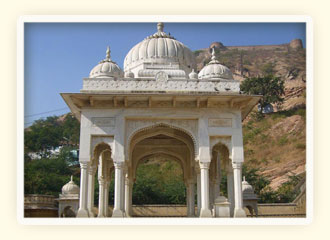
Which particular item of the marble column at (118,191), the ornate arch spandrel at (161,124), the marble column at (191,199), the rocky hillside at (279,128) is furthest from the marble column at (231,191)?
the rocky hillside at (279,128)

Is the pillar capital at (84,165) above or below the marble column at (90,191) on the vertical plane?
above

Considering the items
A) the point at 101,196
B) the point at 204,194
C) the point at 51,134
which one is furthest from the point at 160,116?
the point at 51,134

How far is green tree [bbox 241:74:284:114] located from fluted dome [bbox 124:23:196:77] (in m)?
34.0

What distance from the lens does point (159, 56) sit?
1967 cm

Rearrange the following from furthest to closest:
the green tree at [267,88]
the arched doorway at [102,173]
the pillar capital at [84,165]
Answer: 1. the green tree at [267,88]
2. the arched doorway at [102,173]
3. the pillar capital at [84,165]

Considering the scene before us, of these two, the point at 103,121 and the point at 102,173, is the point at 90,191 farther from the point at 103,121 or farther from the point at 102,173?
the point at 102,173

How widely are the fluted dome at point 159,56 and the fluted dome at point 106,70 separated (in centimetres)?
116

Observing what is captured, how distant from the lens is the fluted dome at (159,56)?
19.3 metres

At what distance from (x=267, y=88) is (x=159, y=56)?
1414 inches

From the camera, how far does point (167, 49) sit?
19891 mm

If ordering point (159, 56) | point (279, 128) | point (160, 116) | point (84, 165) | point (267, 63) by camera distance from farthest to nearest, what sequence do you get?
1. point (267, 63)
2. point (279, 128)
3. point (159, 56)
4. point (160, 116)
5. point (84, 165)

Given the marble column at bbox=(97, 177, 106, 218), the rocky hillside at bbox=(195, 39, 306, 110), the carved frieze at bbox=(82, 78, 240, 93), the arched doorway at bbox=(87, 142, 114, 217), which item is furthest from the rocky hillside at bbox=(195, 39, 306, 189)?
the carved frieze at bbox=(82, 78, 240, 93)
